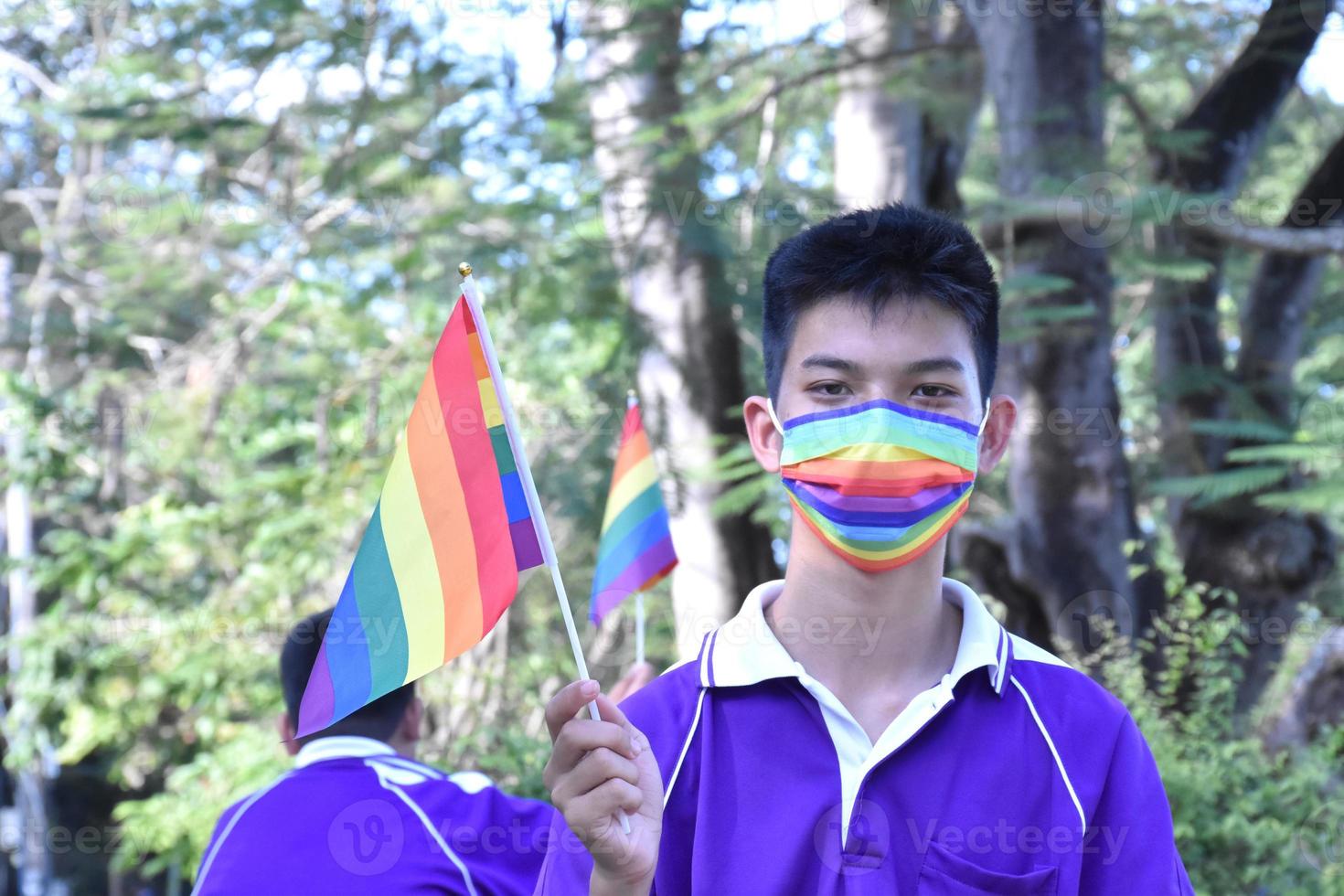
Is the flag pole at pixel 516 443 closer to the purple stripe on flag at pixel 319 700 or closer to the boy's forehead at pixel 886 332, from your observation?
the purple stripe on flag at pixel 319 700

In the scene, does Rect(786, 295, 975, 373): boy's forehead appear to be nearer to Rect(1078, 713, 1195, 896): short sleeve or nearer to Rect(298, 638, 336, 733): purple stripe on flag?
Rect(1078, 713, 1195, 896): short sleeve

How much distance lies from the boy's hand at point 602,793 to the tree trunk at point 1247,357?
18.8 ft

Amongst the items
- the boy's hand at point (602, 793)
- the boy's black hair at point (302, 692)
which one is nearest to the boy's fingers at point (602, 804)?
the boy's hand at point (602, 793)

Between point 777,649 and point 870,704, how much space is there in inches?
6.7

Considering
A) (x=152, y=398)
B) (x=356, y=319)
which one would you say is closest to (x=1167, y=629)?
(x=356, y=319)

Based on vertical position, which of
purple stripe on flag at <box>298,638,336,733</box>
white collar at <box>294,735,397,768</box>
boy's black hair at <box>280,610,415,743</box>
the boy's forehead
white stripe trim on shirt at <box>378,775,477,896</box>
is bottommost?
white stripe trim on shirt at <box>378,775,477,896</box>

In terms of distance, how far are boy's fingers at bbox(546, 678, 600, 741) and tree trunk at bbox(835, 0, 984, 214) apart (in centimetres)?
570

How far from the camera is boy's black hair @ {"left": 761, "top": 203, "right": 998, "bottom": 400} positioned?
6.97ft

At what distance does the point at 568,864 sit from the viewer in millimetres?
1869

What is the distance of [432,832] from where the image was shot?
3584 millimetres

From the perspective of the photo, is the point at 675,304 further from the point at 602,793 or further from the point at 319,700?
the point at 602,793

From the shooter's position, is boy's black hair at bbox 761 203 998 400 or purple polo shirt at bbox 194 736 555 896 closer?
boy's black hair at bbox 761 203 998 400

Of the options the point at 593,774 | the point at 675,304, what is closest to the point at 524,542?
the point at 593,774

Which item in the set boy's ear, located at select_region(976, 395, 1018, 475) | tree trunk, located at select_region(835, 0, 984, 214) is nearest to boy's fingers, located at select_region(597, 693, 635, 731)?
boy's ear, located at select_region(976, 395, 1018, 475)
